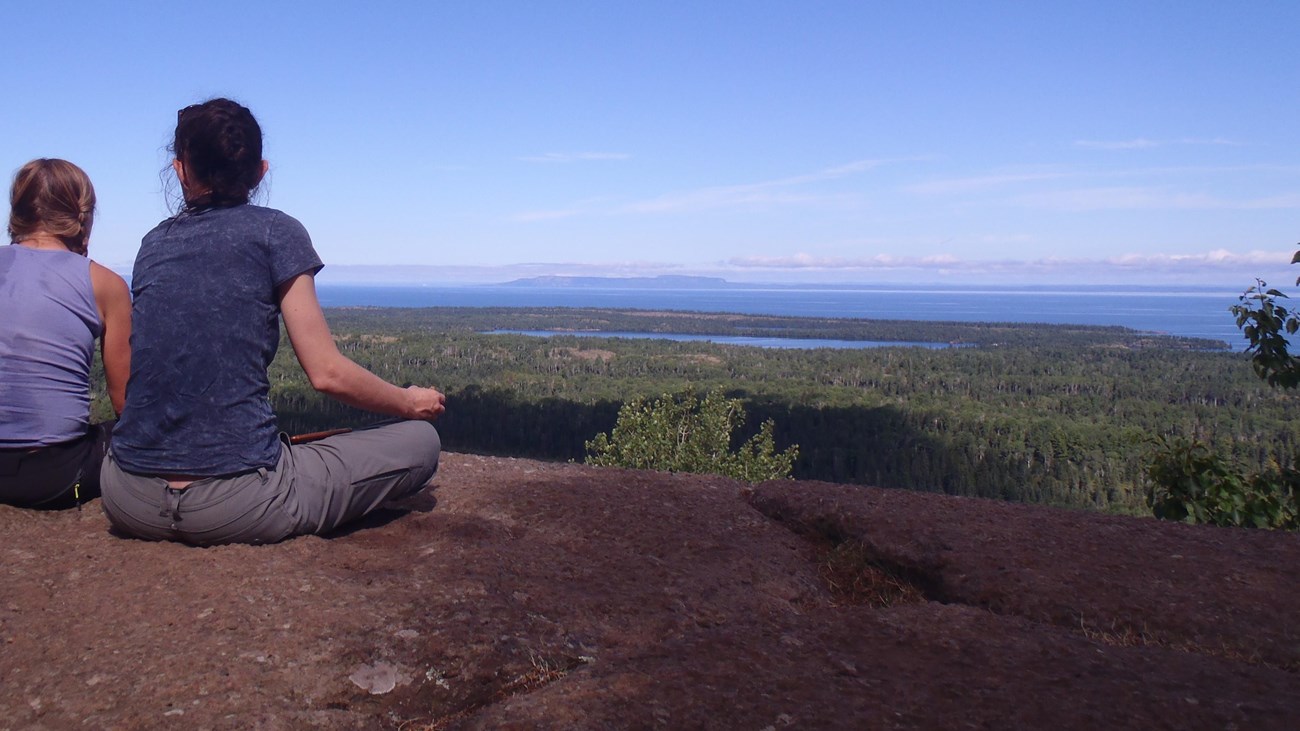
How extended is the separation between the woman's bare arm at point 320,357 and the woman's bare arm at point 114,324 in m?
0.83

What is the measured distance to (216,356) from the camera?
3.46 meters

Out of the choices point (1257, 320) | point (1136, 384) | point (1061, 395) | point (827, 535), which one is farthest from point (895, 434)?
point (827, 535)

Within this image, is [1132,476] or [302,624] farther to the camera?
[1132,476]

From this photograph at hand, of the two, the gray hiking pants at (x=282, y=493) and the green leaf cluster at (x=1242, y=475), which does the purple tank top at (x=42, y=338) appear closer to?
the gray hiking pants at (x=282, y=493)

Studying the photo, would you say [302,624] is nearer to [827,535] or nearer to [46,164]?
[46,164]

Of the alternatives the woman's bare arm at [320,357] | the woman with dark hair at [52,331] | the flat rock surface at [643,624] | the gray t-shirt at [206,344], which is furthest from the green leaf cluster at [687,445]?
the gray t-shirt at [206,344]

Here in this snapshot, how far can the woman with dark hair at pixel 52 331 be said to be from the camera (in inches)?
145

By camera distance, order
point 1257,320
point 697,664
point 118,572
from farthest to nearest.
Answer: point 1257,320, point 118,572, point 697,664

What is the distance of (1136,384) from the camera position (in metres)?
78.8

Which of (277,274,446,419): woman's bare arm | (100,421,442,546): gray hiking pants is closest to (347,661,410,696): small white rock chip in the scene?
(277,274,446,419): woman's bare arm

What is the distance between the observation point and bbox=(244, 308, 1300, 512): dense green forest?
53625 mm

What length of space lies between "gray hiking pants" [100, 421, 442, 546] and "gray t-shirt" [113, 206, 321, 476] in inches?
4.0

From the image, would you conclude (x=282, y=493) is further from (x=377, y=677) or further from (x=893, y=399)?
(x=893, y=399)

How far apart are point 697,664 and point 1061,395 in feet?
267
